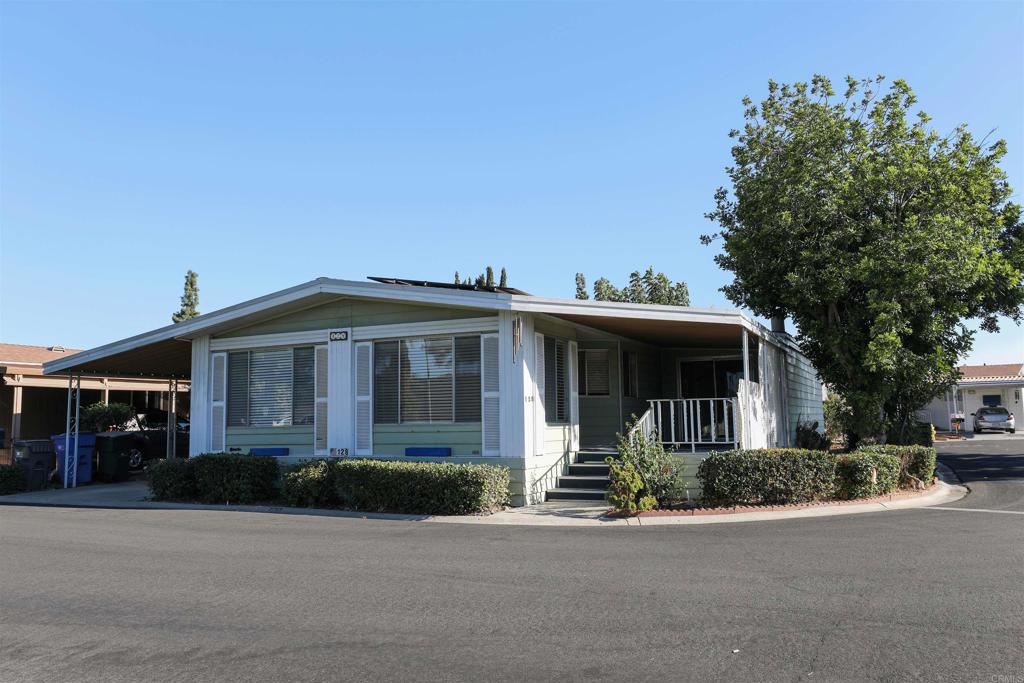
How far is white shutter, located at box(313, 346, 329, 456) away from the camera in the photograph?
46.8 ft

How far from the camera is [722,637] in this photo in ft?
16.9

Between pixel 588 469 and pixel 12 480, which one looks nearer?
pixel 588 469

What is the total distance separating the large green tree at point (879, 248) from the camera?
47.9 feet

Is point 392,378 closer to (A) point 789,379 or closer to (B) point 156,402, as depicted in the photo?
(A) point 789,379

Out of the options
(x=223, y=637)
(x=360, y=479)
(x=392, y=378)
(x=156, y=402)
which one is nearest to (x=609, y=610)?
(x=223, y=637)

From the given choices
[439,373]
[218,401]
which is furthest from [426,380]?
[218,401]

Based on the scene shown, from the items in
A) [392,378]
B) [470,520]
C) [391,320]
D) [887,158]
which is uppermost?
[887,158]

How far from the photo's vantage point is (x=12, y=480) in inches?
630

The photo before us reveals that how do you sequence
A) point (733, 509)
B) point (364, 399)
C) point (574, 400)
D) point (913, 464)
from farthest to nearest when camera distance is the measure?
point (574, 400)
point (913, 464)
point (364, 399)
point (733, 509)

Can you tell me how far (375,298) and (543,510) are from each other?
4.82m

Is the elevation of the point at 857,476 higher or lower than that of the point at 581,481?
higher

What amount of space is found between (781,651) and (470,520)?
22.3 feet

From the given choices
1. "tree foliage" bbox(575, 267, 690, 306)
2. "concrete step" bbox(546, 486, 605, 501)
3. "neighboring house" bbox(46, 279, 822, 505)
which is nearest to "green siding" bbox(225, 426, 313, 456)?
"neighboring house" bbox(46, 279, 822, 505)

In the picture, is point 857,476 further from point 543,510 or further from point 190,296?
point 190,296
